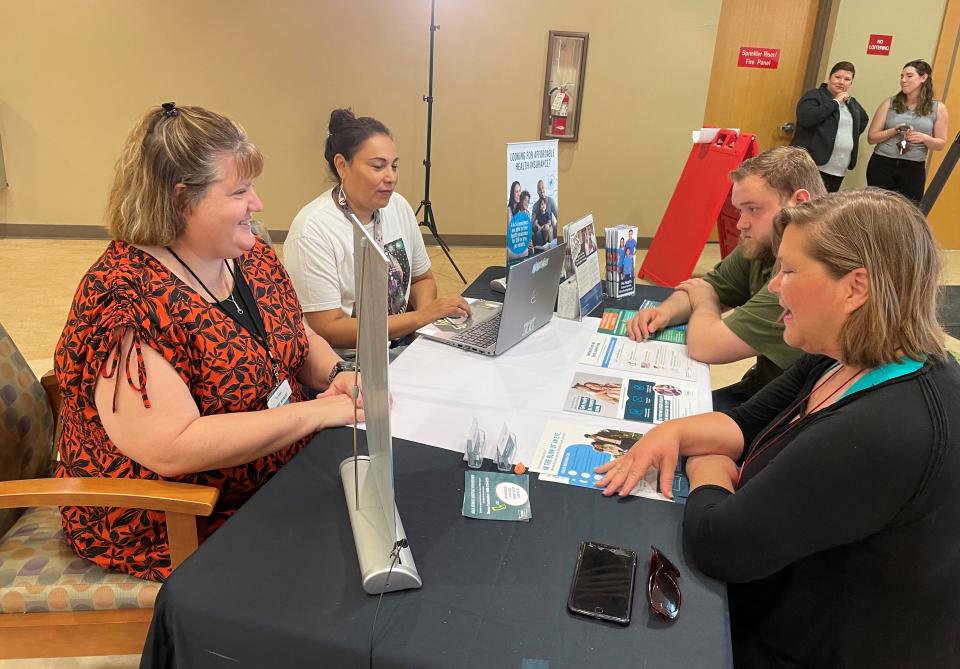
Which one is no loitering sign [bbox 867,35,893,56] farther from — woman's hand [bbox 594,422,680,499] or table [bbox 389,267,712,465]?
woman's hand [bbox 594,422,680,499]

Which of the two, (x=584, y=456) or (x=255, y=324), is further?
(x=255, y=324)

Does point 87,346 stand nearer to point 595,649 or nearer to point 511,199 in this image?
point 595,649

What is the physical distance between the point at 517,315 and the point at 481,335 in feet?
0.42

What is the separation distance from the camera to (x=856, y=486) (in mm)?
913

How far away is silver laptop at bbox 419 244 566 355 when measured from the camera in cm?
174

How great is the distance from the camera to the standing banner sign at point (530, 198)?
7.35 ft

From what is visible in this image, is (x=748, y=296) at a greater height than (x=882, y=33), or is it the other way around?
(x=882, y=33)

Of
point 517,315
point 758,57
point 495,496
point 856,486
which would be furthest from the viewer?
point 758,57

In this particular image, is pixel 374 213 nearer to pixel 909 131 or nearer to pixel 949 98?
pixel 909 131

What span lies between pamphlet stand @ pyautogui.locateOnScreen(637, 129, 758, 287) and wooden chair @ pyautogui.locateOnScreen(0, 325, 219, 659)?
3556mm

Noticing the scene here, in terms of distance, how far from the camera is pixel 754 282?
81.4 inches

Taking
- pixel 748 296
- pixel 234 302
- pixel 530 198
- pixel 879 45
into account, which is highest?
pixel 879 45

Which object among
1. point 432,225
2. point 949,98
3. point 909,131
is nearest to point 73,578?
point 432,225

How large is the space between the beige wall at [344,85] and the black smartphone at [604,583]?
4527 mm
